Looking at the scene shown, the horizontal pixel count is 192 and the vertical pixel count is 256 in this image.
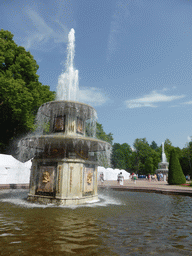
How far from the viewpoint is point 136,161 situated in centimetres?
7650

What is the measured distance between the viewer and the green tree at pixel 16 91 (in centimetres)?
2194

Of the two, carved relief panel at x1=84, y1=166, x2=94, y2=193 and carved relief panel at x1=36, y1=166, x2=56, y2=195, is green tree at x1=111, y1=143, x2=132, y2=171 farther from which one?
carved relief panel at x1=36, y1=166, x2=56, y2=195

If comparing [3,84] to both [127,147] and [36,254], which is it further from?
[127,147]

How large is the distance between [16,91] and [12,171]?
8.40m

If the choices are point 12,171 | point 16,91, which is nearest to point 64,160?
point 12,171

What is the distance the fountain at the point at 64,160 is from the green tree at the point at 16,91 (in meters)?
12.7

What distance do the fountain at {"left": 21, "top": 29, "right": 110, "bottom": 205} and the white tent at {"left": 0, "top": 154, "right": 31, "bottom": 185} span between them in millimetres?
10046

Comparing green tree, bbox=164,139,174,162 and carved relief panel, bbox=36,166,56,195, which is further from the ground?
green tree, bbox=164,139,174,162

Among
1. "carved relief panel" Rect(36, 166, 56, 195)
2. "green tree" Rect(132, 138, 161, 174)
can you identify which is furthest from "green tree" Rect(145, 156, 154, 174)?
"carved relief panel" Rect(36, 166, 56, 195)

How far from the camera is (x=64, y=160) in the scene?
9.16 m

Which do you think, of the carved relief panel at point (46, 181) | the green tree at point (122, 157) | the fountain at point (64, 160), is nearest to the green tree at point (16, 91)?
the fountain at point (64, 160)

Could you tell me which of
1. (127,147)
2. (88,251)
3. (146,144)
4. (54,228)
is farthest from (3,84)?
(127,147)

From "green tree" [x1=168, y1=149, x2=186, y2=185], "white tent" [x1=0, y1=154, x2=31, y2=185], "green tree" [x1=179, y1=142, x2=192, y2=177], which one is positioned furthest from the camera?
"green tree" [x1=179, y1=142, x2=192, y2=177]

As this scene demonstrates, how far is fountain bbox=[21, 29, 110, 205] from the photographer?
355 inches
